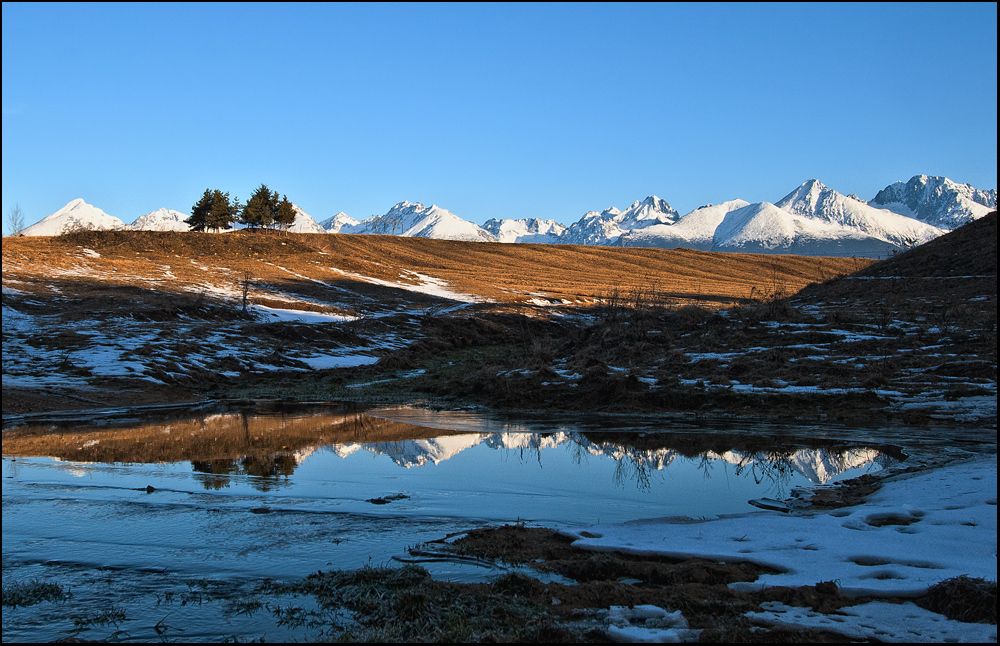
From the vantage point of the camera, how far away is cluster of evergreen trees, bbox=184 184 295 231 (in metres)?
80.6

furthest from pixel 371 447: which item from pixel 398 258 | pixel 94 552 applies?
pixel 398 258

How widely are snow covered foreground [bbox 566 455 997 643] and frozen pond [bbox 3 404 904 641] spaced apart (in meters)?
0.89

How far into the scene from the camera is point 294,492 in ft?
29.6

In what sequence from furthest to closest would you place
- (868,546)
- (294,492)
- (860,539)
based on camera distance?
1. (294,492)
2. (860,539)
3. (868,546)

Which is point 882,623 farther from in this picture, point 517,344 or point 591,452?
point 517,344

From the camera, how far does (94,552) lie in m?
6.62

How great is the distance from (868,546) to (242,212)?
83075 mm

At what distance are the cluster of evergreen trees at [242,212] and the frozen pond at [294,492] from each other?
6932 cm

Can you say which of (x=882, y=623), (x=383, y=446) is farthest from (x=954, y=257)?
(x=882, y=623)

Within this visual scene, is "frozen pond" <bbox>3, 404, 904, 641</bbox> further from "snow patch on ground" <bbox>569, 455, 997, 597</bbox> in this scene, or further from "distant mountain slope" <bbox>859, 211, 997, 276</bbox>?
"distant mountain slope" <bbox>859, 211, 997, 276</bbox>

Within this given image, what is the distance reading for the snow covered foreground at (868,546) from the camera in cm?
471

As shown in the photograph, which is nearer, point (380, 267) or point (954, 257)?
point (954, 257)

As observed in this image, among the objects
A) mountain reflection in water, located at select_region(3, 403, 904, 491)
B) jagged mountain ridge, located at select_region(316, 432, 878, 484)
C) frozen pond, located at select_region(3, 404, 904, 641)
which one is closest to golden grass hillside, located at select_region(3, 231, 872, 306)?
mountain reflection in water, located at select_region(3, 403, 904, 491)

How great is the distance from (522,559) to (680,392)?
11.1 m
